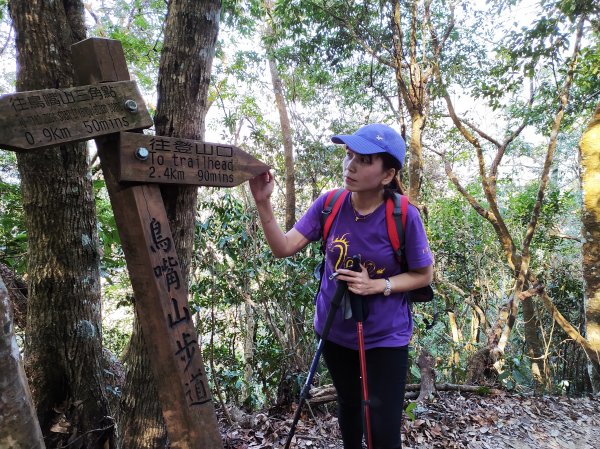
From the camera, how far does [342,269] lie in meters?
2.04

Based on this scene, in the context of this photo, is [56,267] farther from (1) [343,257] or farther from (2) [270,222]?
(1) [343,257]

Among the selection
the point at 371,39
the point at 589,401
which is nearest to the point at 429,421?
the point at 589,401

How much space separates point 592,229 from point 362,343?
567cm

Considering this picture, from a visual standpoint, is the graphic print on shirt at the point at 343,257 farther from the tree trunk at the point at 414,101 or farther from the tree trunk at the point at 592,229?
the tree trunk at the point at 592,229

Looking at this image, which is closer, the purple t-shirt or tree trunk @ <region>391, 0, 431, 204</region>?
the purple t-shirt

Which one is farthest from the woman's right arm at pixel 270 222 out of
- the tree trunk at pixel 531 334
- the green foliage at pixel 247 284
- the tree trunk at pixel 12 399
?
the tree trunk at pixel 531 334

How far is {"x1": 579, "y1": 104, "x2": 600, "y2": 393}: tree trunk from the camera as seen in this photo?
6.01 m

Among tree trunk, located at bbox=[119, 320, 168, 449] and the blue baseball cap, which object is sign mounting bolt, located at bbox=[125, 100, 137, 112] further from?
tree trunk, located at bbox=[119, 320, 168, 449]

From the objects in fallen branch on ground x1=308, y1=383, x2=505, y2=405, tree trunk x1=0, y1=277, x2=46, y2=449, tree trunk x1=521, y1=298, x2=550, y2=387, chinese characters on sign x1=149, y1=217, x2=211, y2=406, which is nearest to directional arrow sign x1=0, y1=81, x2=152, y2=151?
chinese characters on sign x1=149, y1=217, x2=211, y2=406

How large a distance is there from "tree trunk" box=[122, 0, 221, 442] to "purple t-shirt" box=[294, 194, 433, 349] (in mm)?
774

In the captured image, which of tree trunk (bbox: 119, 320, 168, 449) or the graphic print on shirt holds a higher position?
the graphic print on shirt

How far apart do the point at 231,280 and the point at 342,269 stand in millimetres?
2635

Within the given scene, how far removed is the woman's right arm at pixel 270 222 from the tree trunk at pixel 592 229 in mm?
5646

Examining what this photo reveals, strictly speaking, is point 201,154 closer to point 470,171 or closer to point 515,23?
point 515,23
